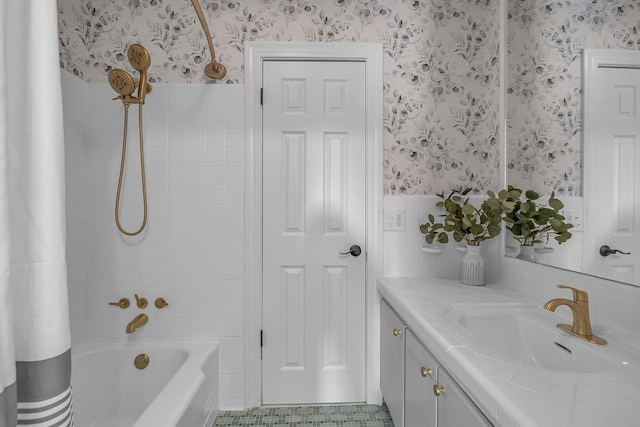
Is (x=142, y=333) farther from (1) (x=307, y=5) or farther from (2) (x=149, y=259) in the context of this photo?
(1) (x=307, y=5)

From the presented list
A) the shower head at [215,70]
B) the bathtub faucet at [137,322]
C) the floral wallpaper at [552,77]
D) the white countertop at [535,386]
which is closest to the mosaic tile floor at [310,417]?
the bathtub faucet at [137,322]

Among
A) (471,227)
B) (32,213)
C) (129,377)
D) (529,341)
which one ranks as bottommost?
(129,377)

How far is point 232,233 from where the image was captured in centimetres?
195

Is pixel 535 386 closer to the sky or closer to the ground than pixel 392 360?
closer to the sky

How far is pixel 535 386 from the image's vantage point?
75 centimetres

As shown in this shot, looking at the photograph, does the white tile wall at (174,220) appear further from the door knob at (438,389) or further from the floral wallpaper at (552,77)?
the floral wallpaper at (552,77)

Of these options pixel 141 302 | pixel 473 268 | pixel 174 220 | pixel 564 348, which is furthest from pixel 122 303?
pixel 564 348

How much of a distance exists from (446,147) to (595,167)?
0.91 meters

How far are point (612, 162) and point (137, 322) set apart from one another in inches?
Answer: 88.9

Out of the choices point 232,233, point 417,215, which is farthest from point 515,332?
point 232,233

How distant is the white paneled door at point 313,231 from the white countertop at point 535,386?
33.2 inches

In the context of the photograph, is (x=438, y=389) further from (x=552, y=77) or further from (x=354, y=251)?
(x=552, y=77)

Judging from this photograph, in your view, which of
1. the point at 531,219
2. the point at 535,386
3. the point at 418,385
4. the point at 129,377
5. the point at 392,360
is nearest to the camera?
the point at 535,386

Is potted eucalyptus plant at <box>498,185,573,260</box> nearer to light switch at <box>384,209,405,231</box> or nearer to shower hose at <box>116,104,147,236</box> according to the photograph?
light switch at <box>384,209,405,231</box>
